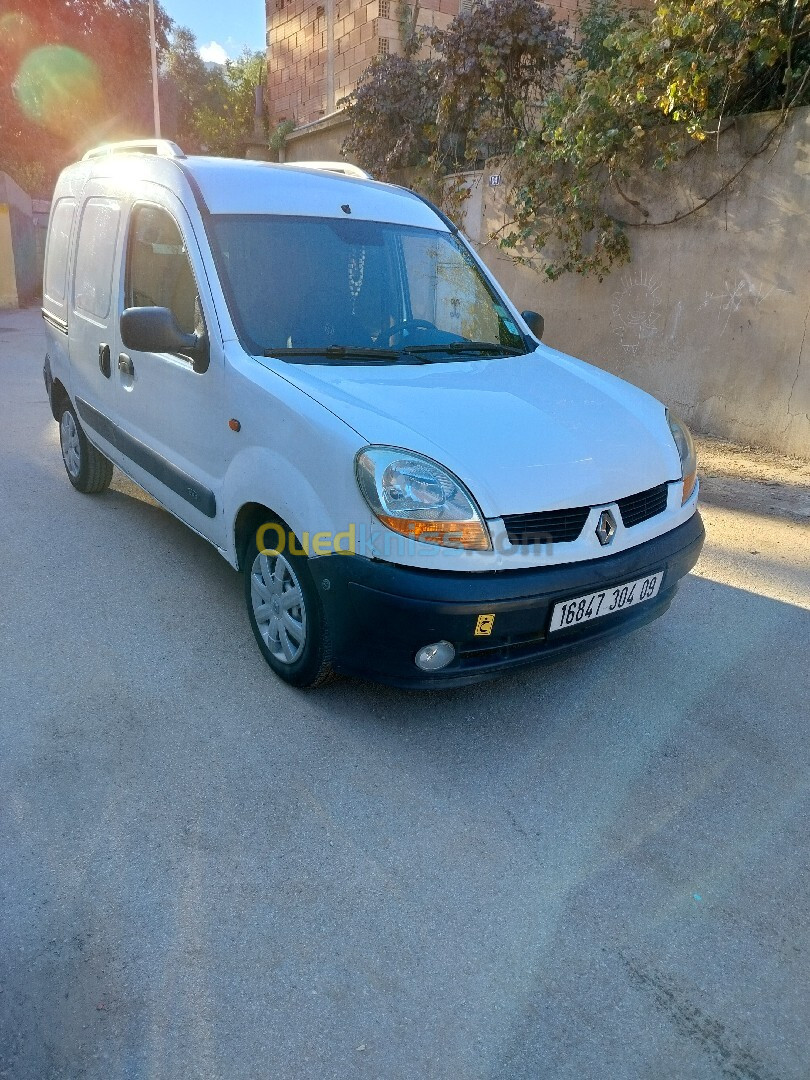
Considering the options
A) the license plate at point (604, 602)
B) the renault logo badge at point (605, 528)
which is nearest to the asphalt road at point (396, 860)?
the license plate at point (604, 602)

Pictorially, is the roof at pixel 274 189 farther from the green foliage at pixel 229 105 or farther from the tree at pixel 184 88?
the tree at pixel 184 88

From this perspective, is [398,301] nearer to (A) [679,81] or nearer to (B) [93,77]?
(A) [679,81]

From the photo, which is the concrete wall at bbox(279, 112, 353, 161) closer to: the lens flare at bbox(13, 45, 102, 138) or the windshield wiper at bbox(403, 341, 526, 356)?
the windshield wiper at bbox(403, 341, 526, 356)

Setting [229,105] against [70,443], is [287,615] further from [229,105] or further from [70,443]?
[229,105]

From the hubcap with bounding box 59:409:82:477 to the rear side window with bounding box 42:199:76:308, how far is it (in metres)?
0.75

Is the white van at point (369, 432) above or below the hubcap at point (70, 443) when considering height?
above

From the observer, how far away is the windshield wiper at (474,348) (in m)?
3.35

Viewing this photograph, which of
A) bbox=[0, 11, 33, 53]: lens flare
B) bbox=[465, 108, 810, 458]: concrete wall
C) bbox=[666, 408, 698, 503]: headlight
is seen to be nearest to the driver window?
bbox=[666, 408, 698, 503]: headlight

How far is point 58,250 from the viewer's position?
5.11 meters

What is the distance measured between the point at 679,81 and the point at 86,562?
5.87 meters

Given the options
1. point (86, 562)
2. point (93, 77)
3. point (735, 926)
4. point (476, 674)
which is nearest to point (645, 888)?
point (735, 926)

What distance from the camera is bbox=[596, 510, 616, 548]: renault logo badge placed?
2662mm

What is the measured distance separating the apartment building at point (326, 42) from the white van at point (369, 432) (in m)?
14.5

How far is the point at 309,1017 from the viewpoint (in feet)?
5.83
